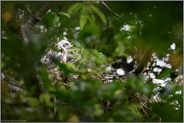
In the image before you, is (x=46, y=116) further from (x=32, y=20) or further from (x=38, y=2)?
(x=32, y=20)

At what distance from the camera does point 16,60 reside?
65cm

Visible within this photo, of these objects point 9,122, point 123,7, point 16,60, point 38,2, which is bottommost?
point 9,122

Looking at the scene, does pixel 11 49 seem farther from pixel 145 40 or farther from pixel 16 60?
pixel 145 40

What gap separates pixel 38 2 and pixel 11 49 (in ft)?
1.24

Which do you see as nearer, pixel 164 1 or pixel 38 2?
pixel 164 1

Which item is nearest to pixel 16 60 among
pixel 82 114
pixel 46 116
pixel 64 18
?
pixel 46 116

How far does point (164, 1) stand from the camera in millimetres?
721

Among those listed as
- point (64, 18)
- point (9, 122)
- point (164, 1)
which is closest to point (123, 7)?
point (164, 1)

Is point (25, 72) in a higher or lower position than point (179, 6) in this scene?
lower

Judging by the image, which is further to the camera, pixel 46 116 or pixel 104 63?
pixel 104 63

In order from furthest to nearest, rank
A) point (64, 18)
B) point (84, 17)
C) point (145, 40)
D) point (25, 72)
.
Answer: point (64, 18) → point (84, 17) → point (145, 40) → point (25, 72)

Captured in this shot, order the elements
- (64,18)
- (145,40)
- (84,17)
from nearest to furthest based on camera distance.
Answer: (145,40) < (84,17) < (64,18)

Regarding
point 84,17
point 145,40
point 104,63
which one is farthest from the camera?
point 104,63

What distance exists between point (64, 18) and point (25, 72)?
68 cm
